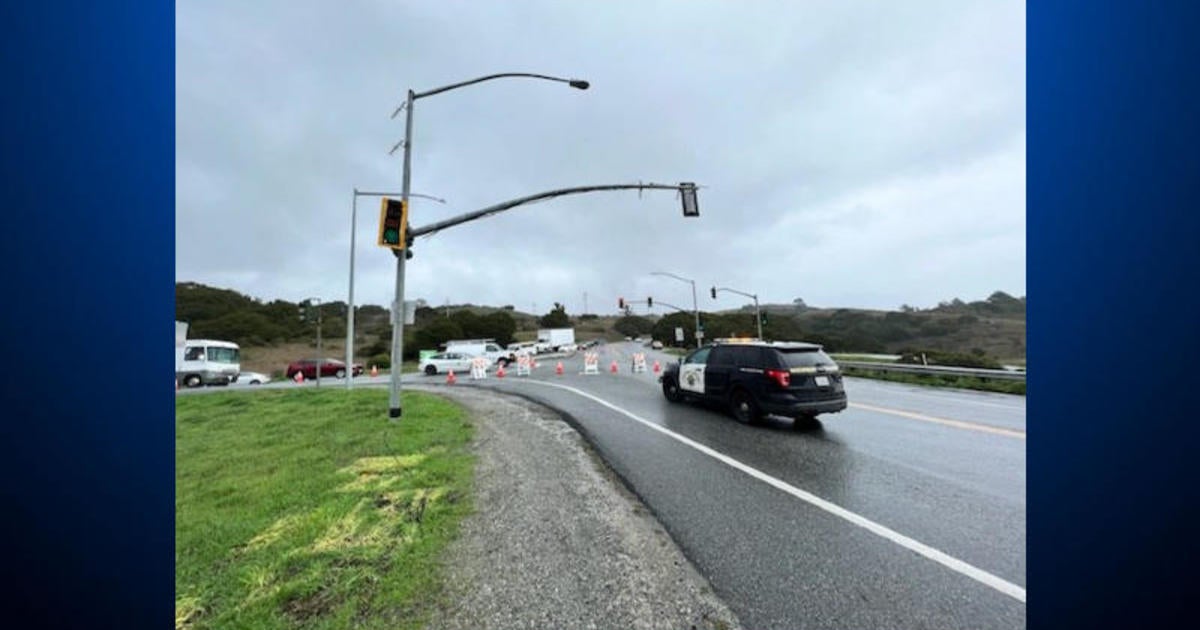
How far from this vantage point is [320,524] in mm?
4680

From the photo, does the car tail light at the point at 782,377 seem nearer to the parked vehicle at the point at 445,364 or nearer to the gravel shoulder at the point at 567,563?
the gravel shoulder at the point at 567,563

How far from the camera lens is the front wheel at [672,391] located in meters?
13.1

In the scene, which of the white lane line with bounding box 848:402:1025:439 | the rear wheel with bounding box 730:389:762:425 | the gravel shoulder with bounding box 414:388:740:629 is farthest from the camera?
the rear wheel with bounding box 730:389:762:425

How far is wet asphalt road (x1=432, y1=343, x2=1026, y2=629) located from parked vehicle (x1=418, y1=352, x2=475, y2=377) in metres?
23.6

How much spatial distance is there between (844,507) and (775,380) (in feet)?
14.4

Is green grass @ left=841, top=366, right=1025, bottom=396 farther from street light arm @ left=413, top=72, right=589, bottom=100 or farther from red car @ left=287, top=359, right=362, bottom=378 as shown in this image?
red car @ left=287, top=359, right=362, bottom=378

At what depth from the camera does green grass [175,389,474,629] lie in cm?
325

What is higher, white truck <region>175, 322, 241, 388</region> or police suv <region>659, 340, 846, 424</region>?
police suv <region>659, 340, 846, 424</region>

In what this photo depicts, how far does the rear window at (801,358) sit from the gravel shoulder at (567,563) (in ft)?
15.6

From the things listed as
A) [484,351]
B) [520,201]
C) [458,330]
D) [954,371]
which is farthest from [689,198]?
[458,330]

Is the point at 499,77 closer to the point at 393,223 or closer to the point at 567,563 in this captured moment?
the point at 393,223

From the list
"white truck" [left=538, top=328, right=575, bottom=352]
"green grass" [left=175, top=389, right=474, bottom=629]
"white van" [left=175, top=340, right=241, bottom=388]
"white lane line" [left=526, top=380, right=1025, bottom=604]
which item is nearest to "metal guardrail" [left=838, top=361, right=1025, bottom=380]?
"white lane line" [left=526, top=380, right=1025, bottom=604]

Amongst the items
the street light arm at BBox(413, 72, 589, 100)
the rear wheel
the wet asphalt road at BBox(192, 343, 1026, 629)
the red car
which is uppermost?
the street light arm at BBox(413, 72, 589, 100)

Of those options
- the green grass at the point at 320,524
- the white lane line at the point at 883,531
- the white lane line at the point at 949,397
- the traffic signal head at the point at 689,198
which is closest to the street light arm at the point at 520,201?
the traffic signal head at the point at 689,198
